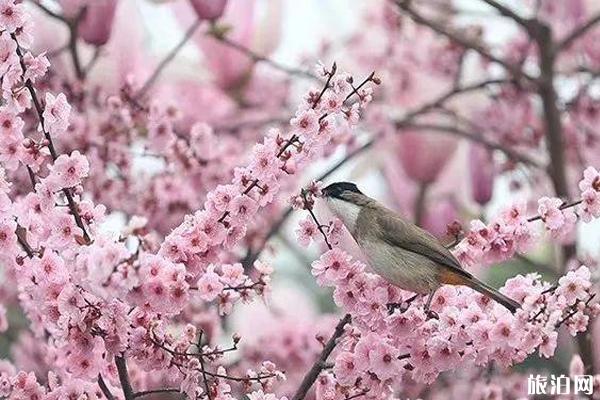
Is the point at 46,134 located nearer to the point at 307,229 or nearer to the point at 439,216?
the point at 307,229

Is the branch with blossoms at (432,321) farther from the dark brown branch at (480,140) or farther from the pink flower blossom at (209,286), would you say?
the dark brown branch at (480,140)

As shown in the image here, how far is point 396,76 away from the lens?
1232 millimetres

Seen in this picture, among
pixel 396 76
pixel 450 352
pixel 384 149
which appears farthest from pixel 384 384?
pixel 396 76

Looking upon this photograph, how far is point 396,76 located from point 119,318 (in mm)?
730

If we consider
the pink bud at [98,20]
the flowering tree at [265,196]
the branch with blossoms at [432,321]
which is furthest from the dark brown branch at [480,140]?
the branch with blossoms at [432,321]

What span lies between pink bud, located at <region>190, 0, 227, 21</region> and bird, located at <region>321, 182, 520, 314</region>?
1.19 ft

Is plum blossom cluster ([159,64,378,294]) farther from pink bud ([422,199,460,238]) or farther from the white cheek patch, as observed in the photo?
pink bud ([422,199,460,238])

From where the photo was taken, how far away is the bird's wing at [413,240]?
1.88 feet

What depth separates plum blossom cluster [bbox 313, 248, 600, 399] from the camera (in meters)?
0.55

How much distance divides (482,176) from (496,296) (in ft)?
1.70

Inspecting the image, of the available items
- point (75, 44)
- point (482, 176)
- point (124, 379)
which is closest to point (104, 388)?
point (124, 379)

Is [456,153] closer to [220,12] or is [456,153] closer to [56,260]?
[220,12]

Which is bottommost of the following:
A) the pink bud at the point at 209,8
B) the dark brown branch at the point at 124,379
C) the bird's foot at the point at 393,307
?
the dark brown branch at the point at 124,379

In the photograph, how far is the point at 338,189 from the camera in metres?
0.59
